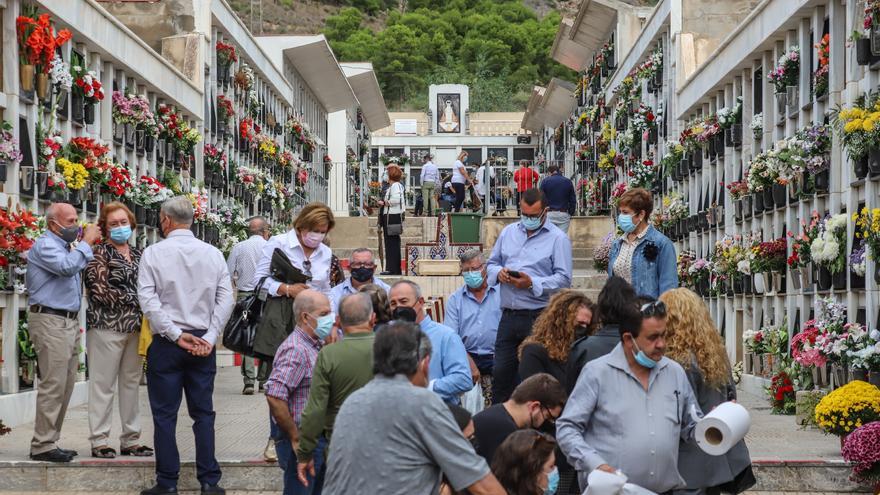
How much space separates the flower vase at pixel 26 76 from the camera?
Result: 12.8 meters

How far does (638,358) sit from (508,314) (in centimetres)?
361

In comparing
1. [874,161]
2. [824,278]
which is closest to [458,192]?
[824,278]

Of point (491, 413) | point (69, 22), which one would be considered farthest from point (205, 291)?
point (69, 22)

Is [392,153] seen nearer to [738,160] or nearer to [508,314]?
[738,160]

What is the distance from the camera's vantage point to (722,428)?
5.94 metres

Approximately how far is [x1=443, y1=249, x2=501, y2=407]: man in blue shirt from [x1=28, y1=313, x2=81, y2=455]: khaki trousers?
252cm

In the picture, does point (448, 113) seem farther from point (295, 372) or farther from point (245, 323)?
point (295, 372)

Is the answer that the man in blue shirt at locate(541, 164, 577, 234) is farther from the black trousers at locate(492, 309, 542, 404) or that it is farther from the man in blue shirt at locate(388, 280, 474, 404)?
the man in blue shirt at locate(388, 280, 474, 404)

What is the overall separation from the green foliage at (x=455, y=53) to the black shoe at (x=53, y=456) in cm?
6951

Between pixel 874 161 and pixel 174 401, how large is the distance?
5499 millimetres

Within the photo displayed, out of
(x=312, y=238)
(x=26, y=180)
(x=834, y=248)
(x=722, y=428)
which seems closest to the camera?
(x=722, y=428)

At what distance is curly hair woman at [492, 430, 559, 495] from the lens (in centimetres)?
562

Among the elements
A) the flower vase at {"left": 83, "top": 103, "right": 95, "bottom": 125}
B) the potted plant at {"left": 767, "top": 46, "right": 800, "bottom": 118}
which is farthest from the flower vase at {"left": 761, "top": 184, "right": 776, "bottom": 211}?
the flower vase at {"left": 83, "top": 103, "right": 95, "bottom": 125}

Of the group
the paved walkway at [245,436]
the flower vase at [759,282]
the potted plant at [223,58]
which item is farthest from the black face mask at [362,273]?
the potted plant at [223,58]
